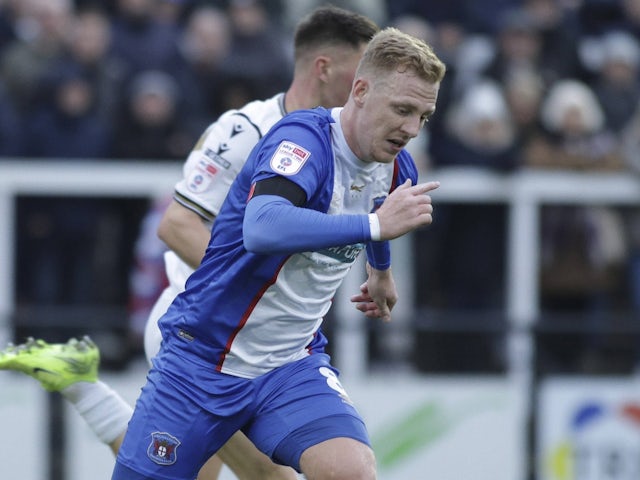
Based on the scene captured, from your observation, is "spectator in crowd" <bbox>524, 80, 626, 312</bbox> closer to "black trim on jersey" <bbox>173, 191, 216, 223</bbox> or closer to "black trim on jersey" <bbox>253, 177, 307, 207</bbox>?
"black trim on jersey" <bbox>173, 191, 216, 223</bbox>

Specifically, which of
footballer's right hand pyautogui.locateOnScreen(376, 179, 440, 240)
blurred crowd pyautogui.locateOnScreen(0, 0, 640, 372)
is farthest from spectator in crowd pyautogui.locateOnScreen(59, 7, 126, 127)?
footballer's right hand pyautogui.locateOnScreen(376, 179, 440, 240)

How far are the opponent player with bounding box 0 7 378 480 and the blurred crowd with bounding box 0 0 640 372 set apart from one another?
3.75m

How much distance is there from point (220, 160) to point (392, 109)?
1242mm

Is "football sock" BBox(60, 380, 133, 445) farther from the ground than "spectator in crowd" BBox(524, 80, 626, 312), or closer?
closer

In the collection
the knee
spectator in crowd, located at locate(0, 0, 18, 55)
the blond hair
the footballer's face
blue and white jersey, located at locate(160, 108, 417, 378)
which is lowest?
the knee

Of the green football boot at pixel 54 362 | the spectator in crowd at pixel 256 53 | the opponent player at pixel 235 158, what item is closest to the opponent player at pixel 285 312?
the opponent player at pixel 235 158

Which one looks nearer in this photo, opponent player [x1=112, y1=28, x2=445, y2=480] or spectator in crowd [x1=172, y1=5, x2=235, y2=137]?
opponent player [x1=112, y1=28, x2=445, y2=480]

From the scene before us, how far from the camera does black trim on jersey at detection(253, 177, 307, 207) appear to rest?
15.4 ft

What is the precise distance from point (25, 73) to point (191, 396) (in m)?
5.66

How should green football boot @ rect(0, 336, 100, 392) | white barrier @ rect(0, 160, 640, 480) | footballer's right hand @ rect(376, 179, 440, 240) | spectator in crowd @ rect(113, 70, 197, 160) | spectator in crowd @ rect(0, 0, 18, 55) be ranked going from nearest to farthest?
footballer's right hand @ rect(376, 179, 440, 240), green football boot @ rect(0, 336, 100, 392), white barrier @ rect(0, 160, 640, 480), spectator in crowd @ rect(113, 70, 197, 160), spectator in crowd @ rect(0, 0, 18, 55)

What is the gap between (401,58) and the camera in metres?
4.79

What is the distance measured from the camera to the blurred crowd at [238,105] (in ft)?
32.5

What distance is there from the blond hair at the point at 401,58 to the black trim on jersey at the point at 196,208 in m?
1.25

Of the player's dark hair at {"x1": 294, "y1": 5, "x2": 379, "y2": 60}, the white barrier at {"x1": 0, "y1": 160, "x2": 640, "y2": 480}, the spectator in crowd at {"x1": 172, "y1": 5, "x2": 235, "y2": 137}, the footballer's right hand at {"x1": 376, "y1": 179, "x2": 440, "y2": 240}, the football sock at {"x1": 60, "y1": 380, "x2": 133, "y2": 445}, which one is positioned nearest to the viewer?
the footballer's right hand at {"x1": 376, "y1": 179, "x2": 440, "y2": 240}
